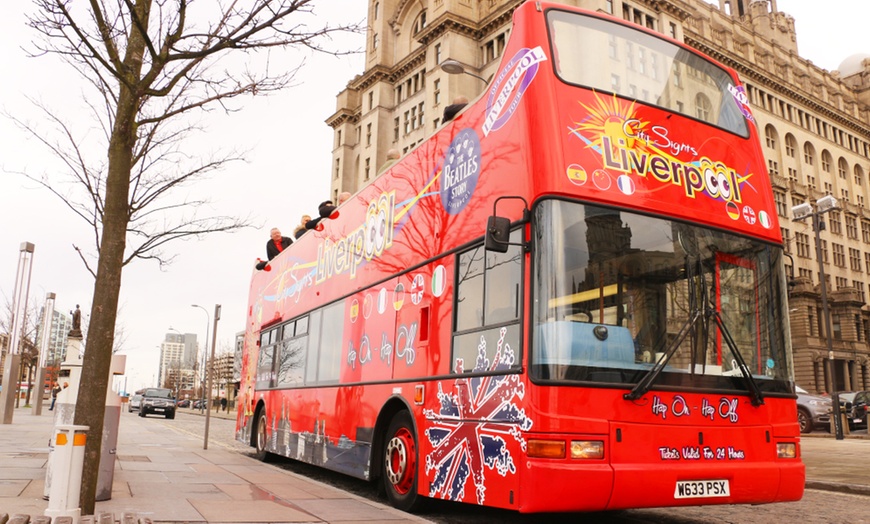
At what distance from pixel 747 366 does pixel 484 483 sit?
8.11ft

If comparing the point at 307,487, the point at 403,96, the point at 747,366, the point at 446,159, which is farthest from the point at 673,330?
the point at 403,96

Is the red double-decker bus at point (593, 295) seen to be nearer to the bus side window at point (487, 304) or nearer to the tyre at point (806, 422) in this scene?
the bus side window at point (487, 304)

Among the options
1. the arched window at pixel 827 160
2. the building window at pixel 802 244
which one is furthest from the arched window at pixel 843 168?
the building window at pixel 802 244

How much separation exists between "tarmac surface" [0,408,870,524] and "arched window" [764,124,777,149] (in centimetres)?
5709

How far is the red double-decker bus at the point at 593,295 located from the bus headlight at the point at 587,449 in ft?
0.05

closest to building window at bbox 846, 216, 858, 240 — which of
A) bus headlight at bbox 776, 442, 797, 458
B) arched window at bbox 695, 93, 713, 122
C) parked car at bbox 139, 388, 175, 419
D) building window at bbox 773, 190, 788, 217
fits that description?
building window at bbox 773, 190, 788, 217

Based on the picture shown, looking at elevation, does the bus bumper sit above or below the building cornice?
below

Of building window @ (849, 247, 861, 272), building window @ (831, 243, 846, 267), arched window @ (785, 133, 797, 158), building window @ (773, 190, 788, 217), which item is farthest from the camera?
building window @ (849, 247, 861, 272)

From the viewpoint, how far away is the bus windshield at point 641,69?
21.6ft

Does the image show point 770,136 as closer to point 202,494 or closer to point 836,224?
point 836,224

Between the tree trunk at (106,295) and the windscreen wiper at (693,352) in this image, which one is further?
the tree trunk at (106,295)

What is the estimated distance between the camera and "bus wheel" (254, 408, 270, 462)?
13.7m

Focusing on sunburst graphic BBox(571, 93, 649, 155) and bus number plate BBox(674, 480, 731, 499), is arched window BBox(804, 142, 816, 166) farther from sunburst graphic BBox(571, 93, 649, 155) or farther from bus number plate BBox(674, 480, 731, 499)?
bus number plate BBox(674, 480, 731, 499)

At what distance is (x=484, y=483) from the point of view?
6082 millimetres
